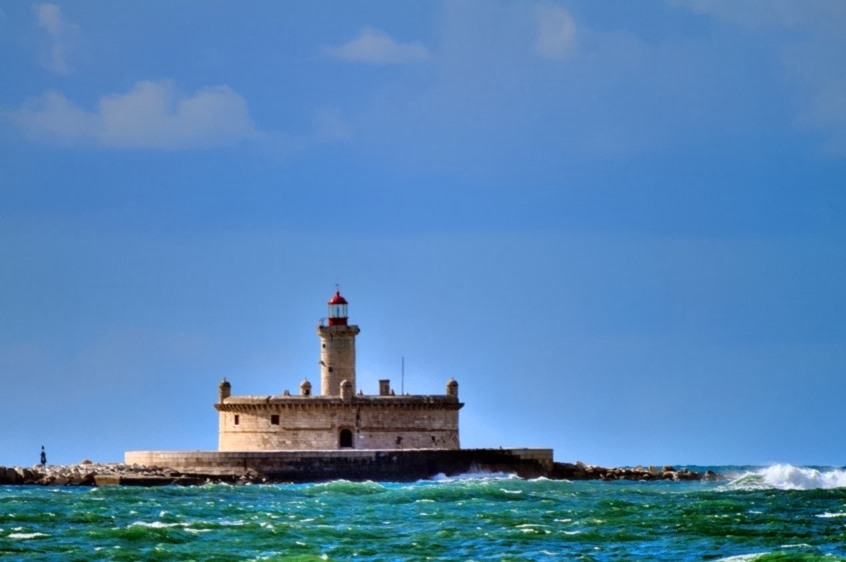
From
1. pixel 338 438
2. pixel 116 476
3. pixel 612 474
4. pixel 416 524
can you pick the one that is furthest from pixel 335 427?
Result: pixel 416 524

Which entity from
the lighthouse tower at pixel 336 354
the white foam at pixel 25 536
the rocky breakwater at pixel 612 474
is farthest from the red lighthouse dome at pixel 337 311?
the white foam at pixel 25 536

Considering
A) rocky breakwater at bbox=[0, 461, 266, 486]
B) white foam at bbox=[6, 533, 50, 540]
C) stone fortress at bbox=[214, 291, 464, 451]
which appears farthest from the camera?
stone fortress at bbox=[214, 291, 464, 451]

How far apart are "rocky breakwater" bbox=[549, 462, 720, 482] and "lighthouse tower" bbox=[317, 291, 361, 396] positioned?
7649 mm

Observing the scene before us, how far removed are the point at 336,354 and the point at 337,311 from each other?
4.98 feet

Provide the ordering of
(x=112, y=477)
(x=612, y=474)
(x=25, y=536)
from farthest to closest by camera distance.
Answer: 1. (x=612, y=474)
2. (x=112, y=477)
3. (x=25, y=536)

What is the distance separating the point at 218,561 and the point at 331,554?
183 cm

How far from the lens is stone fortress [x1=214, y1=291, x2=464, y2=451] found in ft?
180

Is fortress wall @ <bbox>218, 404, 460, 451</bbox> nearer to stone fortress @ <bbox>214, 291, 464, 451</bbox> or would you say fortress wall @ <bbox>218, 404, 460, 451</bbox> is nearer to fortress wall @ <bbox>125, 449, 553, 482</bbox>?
stone fortress @ <bbox>214, 291, 464, 451</bbox>

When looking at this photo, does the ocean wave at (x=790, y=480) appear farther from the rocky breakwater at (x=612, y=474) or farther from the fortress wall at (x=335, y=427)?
the fortress wall at (x=335, y=427)

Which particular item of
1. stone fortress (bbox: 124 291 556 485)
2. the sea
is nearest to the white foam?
the sea

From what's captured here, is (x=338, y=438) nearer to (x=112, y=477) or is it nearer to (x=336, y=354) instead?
(x=336, y=354)

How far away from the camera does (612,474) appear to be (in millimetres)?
58469

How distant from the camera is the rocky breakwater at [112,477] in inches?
1923

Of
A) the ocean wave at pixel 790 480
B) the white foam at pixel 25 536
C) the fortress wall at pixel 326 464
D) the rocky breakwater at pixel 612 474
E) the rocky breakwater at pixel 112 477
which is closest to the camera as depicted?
the white foam at pixel 25 536
